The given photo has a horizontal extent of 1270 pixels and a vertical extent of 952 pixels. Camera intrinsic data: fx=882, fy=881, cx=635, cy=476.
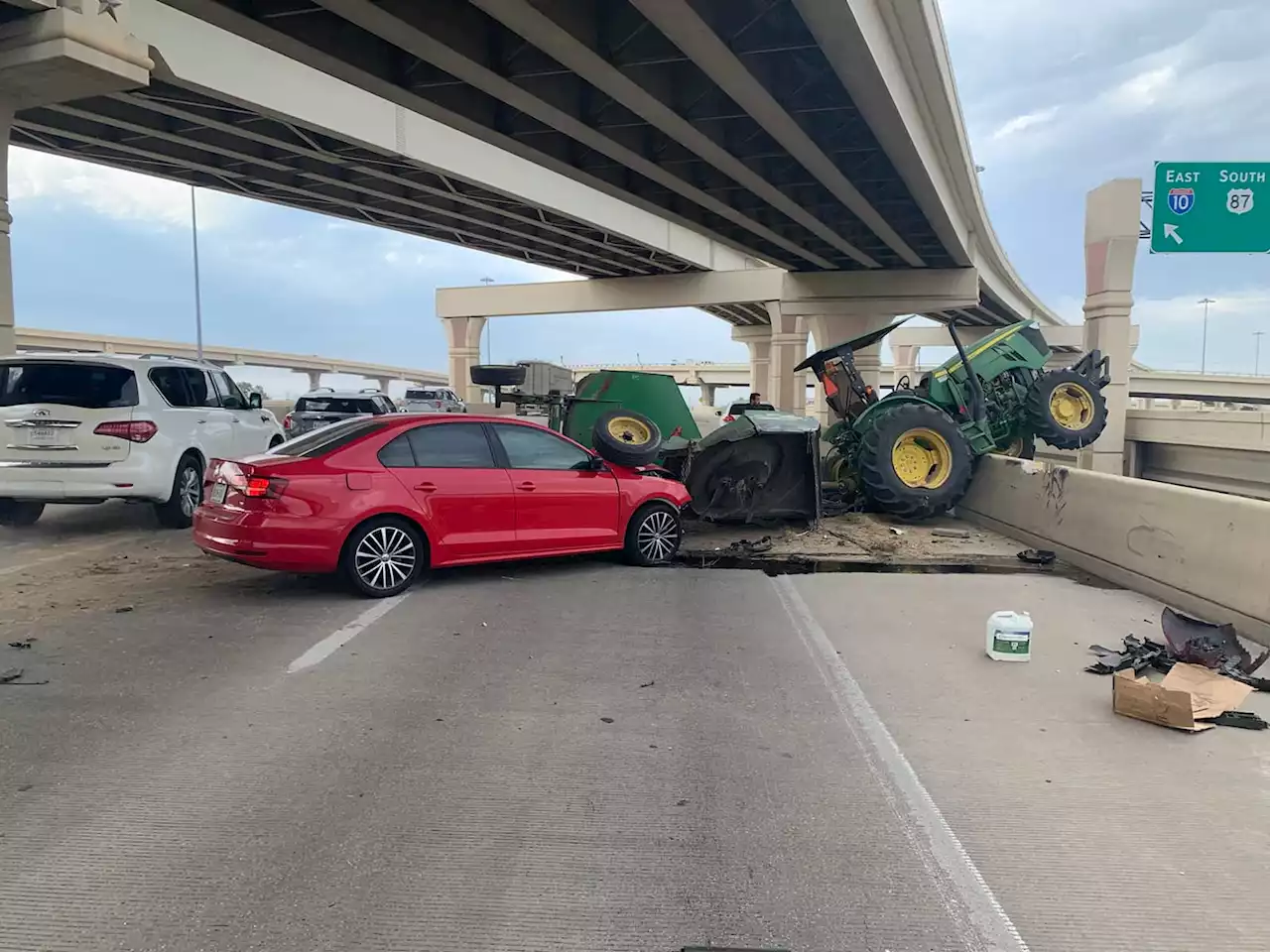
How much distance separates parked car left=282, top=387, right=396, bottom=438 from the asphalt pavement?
10861 millimetres

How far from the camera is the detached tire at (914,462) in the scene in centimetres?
1153

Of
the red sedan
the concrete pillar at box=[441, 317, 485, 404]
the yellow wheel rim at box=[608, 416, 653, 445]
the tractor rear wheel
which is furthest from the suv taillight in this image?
the concrete pillar at box=[441, 317, 485, 404]

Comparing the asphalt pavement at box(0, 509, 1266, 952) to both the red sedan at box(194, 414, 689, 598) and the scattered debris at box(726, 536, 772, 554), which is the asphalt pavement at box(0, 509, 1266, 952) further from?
the scattered debris at box(726, 536, 772, 554)

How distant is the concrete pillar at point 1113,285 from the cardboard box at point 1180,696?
19208mm

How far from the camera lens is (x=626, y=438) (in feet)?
40.0

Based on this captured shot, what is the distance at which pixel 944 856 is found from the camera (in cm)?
333

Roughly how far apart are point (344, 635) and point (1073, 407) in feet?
39.9

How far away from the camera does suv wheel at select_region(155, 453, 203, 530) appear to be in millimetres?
10289

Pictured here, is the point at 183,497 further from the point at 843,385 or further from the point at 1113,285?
the point at 1113,285

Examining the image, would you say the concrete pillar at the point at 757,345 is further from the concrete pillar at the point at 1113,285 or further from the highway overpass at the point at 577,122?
the concrete pillar at the point at 1113,285

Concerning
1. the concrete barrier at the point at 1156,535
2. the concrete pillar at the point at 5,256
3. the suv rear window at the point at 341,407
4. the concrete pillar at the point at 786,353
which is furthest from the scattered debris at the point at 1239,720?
the concrete pillar at the point at 786,353

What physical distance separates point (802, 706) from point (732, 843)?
1.63 metres

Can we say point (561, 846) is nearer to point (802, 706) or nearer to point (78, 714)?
point (802, 706)

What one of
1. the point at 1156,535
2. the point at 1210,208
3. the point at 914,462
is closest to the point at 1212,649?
the point at 1156,535
